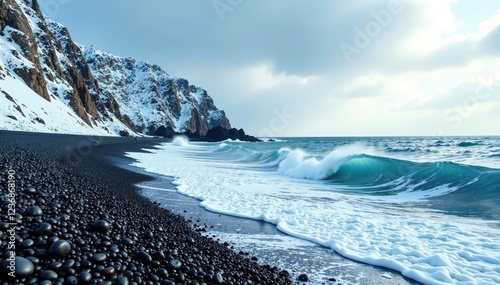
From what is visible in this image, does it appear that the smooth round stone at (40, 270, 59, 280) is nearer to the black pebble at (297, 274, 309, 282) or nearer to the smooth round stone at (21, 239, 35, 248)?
the smooth round stone at (21, 239, 35, 248)

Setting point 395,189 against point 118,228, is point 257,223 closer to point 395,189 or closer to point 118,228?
point 118,228

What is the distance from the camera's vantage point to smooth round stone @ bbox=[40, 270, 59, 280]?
3.10 m

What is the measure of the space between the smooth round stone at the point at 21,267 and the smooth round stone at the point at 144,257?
124 cm

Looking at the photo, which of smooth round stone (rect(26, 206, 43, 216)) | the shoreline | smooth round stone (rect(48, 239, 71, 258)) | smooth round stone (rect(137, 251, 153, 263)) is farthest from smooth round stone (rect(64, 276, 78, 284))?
the shoreline

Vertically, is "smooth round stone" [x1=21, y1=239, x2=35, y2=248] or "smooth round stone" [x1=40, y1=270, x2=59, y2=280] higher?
"smooth round stone" [x1=21, y1=239, x2=35, y2=248]

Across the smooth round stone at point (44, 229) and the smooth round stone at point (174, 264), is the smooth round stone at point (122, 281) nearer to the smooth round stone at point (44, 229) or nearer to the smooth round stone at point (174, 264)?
the smooth round stone at point (174, 264)

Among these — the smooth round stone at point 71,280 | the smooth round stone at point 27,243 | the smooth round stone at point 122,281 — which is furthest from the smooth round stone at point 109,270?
the smooth round stone at point 27,243

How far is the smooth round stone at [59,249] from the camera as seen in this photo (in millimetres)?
3482

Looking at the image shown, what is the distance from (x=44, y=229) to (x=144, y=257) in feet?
4.23

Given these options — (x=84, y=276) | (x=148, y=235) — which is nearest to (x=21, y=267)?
(x=84, y=276)

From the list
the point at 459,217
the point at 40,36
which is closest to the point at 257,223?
the point at 459,217

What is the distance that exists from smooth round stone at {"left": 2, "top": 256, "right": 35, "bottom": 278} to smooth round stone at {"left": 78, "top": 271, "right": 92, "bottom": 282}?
1.47ft

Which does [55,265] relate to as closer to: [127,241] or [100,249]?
[100,249]

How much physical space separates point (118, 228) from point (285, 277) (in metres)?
2.80
